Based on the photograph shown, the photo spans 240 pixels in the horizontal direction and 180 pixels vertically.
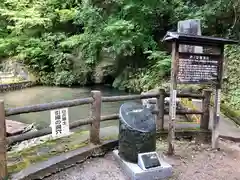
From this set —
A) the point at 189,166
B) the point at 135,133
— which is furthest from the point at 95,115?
the point at 189,166

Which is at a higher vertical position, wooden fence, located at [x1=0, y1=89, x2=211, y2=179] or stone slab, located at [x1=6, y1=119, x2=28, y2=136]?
wooden fence, located at [x1=0, y1=89, x2=211, y2=179]

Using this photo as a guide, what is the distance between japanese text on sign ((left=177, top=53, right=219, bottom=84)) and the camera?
11.5 feet

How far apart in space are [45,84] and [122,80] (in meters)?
4.84

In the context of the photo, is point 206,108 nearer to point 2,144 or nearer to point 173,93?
point 173,93

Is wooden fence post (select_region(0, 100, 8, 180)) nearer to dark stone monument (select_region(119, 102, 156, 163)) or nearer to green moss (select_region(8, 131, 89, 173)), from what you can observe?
green moss (select_region(8, 131, 89, 173))

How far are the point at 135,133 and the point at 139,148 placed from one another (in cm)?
20

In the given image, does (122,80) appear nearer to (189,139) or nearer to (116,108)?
(116,108)

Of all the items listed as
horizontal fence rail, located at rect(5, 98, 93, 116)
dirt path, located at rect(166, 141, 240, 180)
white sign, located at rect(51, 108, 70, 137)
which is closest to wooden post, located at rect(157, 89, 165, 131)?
dirt path, located at rect(166, 141, 240, 180)

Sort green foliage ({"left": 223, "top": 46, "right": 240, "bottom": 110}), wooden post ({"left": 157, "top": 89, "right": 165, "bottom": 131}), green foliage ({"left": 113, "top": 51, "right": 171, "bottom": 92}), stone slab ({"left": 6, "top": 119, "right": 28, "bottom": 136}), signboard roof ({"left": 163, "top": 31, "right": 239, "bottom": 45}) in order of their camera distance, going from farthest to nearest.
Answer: green foliage ({"left": 113, "top": 51, "right": 171, "bottom": 92})
green foliage ({"left": 223, "top": 46, "right": 240, "bottom": 110})
stone slab ({"left": 6, "top": 119, "right": 28, "bottom": 136})
wooden post ({"left": 157, "top": 89, "right": 165, "bottom": 131})
signboard roof ({"left": 163, "top": 31, "right": 239, "bottom": 45})

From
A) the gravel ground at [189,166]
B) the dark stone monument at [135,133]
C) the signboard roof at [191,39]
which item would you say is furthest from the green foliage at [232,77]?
the dark stone monument at [135,133]

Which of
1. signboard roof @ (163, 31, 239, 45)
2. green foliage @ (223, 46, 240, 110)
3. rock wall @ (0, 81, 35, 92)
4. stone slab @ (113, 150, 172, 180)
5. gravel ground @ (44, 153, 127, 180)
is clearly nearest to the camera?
stone slab @ (113, 150, 172, 180)

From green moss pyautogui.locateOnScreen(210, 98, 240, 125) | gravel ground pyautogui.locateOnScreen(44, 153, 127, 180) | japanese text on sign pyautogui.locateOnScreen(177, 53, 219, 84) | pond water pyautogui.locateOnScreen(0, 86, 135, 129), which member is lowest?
pond water pyautogui.locateOnScreen(0, 86, 135, 129)

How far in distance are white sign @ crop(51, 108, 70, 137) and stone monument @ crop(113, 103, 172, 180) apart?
75cm

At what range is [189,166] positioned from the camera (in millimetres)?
3361
